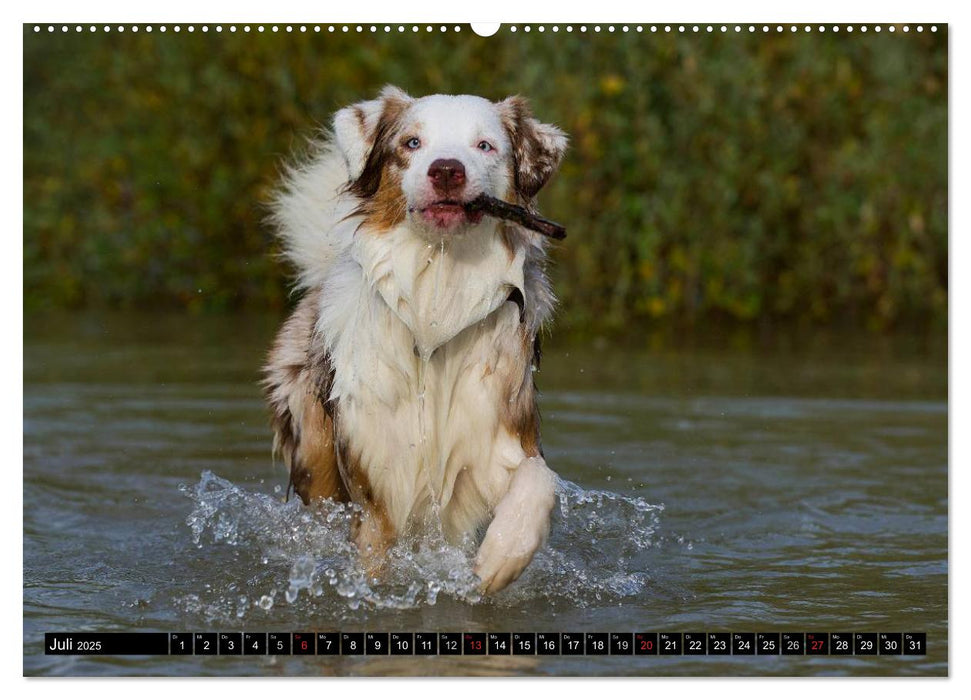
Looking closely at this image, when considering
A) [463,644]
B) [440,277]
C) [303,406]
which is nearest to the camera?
[463,644]

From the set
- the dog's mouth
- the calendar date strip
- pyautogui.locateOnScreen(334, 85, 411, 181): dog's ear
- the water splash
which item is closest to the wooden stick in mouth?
the dog's mouth

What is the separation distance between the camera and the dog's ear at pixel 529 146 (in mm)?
4973

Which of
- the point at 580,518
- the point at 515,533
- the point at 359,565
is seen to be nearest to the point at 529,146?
the point at 515,533

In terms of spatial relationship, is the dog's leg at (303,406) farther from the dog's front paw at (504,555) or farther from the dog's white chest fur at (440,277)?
the dog's front paw at (504,555)

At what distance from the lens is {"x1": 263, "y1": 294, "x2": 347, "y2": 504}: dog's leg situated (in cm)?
540

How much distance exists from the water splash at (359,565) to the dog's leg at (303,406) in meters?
0.11

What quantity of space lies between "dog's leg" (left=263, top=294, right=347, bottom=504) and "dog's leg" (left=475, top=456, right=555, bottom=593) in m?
0.76

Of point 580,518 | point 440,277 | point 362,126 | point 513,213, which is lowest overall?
point 580,518

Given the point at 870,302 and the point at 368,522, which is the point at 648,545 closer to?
the point at 368,522

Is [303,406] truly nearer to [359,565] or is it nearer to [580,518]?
[359,565]

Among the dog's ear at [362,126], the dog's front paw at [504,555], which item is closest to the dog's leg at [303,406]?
the dog's ear at [362,126]

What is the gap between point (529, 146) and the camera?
503cm

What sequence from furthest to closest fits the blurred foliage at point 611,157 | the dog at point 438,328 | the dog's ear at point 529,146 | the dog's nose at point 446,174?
the blurred foliage at point 611,157 < the dog's ear at point 529,146 < the dog at point 438,328 < the dog's nose at point 446,174

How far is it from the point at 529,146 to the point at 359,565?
1.51 m
